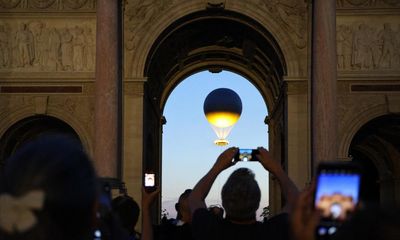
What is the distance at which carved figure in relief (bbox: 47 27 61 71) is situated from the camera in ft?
96.3

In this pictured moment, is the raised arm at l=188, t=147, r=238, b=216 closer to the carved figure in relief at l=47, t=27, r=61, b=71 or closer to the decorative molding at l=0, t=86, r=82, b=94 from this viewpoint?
the decorative molding at l=0, t=86, r=82, b=94

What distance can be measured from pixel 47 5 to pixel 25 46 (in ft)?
6.04

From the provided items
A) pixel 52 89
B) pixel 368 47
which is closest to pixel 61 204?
pixel 52 89

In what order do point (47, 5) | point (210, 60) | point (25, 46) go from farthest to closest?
point (210, 60) < point (47, 5) < point (25, 46)

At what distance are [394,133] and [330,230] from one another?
31187 mm

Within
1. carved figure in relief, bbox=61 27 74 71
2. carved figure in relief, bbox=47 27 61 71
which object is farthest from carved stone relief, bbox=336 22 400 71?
Answer: carved figure in relief, bbox=47 27 61 71

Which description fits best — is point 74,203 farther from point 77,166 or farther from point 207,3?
point 207,3

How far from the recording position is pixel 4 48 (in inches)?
1156

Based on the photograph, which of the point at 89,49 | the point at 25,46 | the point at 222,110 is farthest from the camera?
the point at 25,46

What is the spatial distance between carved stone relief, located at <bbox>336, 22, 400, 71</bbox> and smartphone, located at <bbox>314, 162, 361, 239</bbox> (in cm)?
2650

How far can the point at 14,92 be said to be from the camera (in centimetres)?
2908

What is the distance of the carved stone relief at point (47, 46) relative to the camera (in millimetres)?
29266

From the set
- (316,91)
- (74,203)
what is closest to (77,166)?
(74,203)

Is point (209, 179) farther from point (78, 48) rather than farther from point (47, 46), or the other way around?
point (47, 46)
